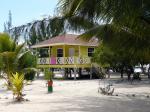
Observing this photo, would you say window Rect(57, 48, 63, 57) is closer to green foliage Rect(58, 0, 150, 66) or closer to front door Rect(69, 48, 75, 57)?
front door Rect(69, 48, 75, 57)

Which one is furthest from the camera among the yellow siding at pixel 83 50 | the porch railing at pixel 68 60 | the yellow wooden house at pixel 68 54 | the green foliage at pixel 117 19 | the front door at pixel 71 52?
the front door at pixel 71 52

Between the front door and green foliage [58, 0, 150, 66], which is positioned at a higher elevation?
the front door

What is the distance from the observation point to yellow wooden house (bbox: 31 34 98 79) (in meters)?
39.5

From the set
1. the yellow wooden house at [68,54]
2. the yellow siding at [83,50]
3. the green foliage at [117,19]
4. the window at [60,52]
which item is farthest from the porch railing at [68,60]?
the green foliage at [117,19]

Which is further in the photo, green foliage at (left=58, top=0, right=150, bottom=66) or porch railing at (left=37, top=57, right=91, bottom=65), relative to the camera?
porch railing at (left=37, top=57, right=91, bottom=65)

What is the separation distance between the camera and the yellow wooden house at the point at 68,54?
39513 mm

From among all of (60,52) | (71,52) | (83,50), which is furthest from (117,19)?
(60,52)

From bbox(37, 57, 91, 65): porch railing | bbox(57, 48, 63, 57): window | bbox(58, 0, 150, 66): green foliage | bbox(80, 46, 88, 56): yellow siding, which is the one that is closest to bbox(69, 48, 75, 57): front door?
bbox(80, 46, 88, 56): yellow siding

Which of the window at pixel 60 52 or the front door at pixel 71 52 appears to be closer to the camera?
the front door at pixel 71 52

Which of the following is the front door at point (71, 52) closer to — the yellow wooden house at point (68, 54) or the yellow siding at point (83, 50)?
the yellow wooden house at point (68, 54)

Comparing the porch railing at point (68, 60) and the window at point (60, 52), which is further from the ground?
the window at point (60, 52)

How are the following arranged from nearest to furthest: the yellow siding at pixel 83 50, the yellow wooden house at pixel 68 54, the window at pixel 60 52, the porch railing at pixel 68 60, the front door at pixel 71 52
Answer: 1. the porch railing at pixel 68 60
2. the yellow wooden house at pixel 68 54
3. the yellow siding at pixel 83 50
4. the front door at pixel 71 52
5. the window at pixel 60 52

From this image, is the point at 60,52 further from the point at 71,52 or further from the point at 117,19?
the point at 117,19

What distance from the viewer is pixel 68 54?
4306 cm
